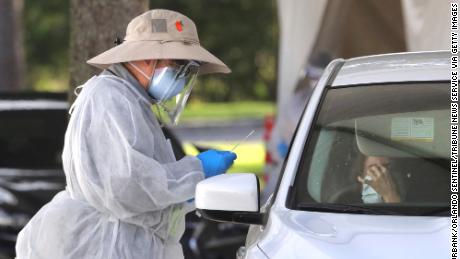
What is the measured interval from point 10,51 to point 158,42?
7757 millimetres

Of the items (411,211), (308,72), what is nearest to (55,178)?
(308,72)

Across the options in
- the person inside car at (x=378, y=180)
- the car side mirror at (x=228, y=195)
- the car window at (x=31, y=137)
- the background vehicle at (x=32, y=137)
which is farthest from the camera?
the car window at (x=31, y=137)

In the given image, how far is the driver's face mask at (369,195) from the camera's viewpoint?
3.78 metres

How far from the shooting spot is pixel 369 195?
3883 mm

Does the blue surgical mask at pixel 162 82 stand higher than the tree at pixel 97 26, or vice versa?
the blue surgical mask at pixel 162 82

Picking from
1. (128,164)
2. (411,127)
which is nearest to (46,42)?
(411,127)

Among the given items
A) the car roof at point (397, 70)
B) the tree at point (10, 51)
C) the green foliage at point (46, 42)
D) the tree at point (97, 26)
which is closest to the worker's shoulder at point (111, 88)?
the car roof at point (397, 70)

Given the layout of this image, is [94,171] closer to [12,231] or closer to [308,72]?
[12,231]

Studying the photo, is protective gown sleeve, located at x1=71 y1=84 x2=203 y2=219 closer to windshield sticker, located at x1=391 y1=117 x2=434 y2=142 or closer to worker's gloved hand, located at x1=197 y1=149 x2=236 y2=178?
worker's gloved hand, located at x1=197 y1=149 x2=236 y2=178

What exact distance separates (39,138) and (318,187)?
4.31m

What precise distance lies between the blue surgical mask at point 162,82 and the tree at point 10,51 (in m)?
7.46

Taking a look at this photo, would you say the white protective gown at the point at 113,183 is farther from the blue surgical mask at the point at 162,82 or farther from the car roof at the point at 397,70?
the car roof at the point at 397,70

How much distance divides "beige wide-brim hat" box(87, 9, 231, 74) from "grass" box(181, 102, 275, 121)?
82.3 feet

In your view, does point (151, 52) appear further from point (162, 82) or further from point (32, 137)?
point (32, 137)
